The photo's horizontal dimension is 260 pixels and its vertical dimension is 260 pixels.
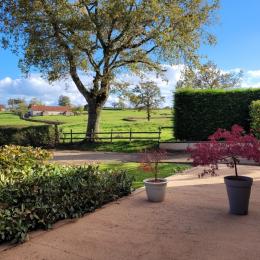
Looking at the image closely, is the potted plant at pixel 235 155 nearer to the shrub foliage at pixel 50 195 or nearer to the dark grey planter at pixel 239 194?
the dark grey planter at pixel 239 194

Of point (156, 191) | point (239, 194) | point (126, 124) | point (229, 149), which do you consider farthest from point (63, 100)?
point (239, 194)

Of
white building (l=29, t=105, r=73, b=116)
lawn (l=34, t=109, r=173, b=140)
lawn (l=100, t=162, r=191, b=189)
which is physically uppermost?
white building (l=29, t=105, r=73, b=116)

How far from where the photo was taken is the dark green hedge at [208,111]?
16.0 meters

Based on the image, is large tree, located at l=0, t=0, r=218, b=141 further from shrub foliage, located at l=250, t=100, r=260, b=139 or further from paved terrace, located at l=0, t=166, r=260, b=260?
paved terrace, located at l=0, t=166, r=260, b=260

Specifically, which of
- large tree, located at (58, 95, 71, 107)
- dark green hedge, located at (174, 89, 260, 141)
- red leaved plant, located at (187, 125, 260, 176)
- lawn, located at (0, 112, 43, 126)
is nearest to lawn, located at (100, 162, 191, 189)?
red leaved plant, located at (187, 125, 260, 176)

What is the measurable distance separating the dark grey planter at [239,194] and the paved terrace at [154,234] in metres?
0.15

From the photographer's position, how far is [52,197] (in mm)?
5844

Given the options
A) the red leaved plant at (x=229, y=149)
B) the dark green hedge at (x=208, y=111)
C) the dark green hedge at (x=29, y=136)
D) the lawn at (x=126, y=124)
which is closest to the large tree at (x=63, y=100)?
the lawn at (x=126, y=124)

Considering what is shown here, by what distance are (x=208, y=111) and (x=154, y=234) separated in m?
12.0

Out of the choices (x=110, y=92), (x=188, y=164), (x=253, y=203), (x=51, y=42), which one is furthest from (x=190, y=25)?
(x=253, y=203)

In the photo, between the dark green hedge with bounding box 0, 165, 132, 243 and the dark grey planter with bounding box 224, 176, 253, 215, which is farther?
the dark grey planter with bounding box 224, 176, 253, 215

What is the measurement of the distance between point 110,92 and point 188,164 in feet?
29.5

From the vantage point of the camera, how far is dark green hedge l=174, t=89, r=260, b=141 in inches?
630

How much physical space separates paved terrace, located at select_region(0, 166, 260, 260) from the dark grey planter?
0.15 m
